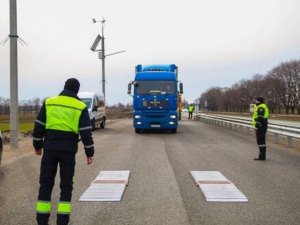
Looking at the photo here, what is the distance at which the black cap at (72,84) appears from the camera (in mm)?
5395

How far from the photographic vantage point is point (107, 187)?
764 centimetres

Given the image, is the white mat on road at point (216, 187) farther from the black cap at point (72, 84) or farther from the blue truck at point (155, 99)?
the blue truck at point (155, 99)

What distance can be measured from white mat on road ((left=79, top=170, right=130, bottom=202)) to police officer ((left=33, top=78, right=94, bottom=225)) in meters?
1.57

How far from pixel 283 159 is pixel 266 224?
22.3ft

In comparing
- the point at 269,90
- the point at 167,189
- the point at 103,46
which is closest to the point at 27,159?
the point at 167,189

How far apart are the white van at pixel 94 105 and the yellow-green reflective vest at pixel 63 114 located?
1831 centimetres

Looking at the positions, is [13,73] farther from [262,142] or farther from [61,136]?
[61,136]

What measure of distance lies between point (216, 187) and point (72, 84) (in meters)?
3.70

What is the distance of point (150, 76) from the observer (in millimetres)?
21156

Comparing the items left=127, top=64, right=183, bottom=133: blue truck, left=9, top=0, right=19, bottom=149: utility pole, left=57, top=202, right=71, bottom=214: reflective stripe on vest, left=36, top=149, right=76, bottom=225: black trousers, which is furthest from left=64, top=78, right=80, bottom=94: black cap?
left=127, top=64, right=183, bottom=133: blue truck

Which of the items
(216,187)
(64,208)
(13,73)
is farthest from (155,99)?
(64,208)

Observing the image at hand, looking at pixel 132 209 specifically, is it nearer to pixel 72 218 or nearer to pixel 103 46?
pixel 72 218

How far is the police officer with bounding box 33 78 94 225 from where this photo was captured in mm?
5094

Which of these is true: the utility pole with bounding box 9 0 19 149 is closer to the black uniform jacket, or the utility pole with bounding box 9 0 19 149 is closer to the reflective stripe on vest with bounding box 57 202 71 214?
the black uniform jacket
